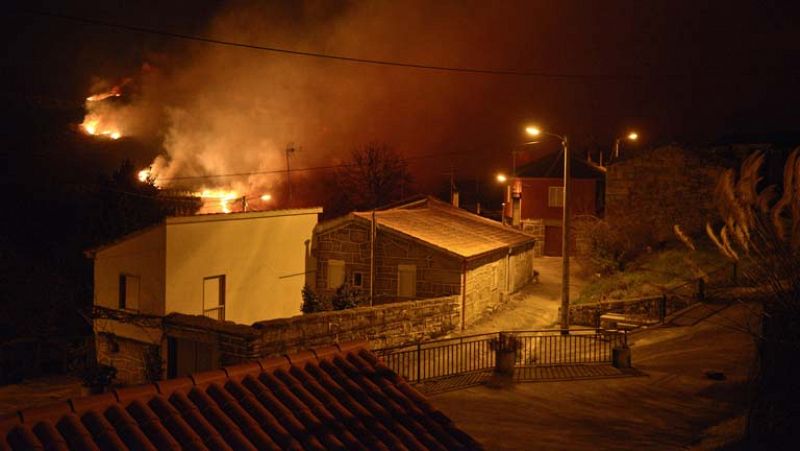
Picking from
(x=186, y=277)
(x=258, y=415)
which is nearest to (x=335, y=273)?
(x=186, y=277)

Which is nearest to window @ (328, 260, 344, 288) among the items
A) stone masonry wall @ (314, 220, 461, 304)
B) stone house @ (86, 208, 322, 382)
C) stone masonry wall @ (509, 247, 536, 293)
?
stone masonry wall @ (314, 220, 461, 304)

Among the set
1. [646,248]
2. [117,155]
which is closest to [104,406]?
[646,248]

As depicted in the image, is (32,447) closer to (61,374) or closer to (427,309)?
(427,309)

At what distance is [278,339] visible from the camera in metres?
16.9

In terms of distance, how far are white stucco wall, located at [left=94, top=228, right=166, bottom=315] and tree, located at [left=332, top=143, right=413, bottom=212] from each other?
35922mm

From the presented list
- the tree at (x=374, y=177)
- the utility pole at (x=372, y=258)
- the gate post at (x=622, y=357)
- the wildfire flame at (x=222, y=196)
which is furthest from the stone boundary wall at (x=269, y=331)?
the tree at (x=374, y=177)

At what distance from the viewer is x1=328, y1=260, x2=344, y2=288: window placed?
2538 centimetres

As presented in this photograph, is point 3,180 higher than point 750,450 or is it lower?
higher

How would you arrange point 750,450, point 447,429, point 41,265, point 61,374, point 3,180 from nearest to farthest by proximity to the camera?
point 447,429, point 750,450, point 61,374, point 41,265, point 3,180

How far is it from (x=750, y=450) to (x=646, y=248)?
905 inches

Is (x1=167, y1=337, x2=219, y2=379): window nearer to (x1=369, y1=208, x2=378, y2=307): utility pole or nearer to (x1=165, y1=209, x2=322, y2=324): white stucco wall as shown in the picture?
(x1=165, y1=209, x2=322, y2=324): white stucco wall

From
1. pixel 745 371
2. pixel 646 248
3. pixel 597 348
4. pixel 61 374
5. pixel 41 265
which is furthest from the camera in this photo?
pixel 646 248

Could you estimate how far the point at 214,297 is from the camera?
22.5 metres

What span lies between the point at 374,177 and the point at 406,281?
115 ft
